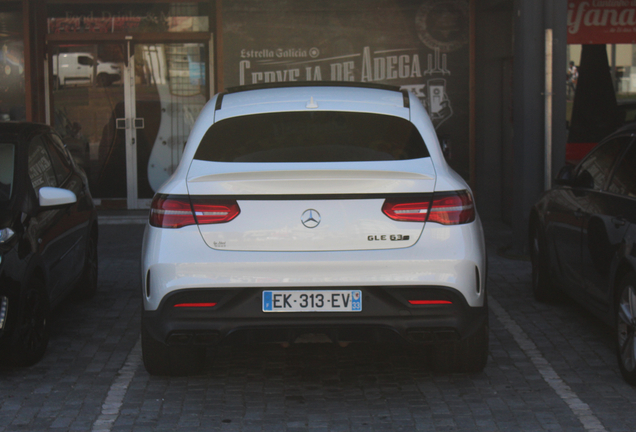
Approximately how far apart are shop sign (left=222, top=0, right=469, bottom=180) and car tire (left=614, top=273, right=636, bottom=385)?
8.01 metres

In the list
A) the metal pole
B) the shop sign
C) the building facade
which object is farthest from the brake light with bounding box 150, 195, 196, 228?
the shop sign

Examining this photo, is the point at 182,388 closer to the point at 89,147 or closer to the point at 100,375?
the point at 100,375

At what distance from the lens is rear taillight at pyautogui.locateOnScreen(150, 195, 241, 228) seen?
4.45 meters

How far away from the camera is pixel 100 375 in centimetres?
532

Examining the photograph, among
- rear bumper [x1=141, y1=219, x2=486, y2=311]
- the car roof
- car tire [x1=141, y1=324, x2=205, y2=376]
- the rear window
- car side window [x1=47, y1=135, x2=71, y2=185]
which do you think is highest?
the car roof

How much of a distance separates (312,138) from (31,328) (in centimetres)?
215

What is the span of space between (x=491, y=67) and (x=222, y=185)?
9043 millimetres

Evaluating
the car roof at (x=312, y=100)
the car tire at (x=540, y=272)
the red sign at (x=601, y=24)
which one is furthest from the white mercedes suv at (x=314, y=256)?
the red sign at (x=601, y=24)

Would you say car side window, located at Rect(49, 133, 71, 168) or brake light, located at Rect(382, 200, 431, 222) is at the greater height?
car side window, located at Rect(49, 133, 71, 168)

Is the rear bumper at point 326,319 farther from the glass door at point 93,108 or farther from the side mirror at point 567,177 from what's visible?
the glass door at point 93,108

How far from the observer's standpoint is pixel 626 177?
217 inches

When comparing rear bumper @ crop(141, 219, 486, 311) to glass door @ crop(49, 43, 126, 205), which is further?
glass door @ crop(49, 43, 126, 205)

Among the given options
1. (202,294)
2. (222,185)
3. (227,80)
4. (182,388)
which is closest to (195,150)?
(222,185)

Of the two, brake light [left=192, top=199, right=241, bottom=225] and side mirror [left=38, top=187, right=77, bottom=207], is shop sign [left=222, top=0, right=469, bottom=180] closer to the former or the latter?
side mirror [left=38, top=187, right=77, bottom=207]
